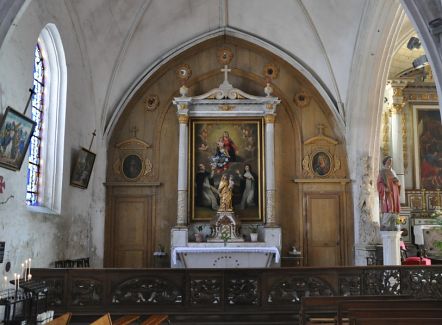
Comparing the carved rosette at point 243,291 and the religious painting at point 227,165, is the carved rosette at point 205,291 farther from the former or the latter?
the religious painting at point 227,165

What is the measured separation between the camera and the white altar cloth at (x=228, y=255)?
1262 centimetres

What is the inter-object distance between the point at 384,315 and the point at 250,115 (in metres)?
9.27

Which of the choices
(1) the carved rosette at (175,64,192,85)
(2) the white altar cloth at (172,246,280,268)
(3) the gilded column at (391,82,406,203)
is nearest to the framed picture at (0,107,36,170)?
(2) the white altar cloth at (172,246,280,268)

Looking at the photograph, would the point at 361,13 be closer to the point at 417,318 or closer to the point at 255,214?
the point at 255,214

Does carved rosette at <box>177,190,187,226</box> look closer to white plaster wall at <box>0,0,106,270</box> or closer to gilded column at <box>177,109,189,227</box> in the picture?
gilded column at <box>177,109,189,227</box>

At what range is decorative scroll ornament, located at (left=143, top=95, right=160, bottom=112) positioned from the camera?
14289mm

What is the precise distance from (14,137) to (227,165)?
20.3ft

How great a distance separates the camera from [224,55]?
14.6m

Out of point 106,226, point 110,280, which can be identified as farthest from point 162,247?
point 110,280

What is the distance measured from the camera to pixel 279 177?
14.0 metres

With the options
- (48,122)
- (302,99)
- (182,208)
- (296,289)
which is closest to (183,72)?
(302,99)

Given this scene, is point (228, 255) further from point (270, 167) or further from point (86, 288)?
point (86, 288)

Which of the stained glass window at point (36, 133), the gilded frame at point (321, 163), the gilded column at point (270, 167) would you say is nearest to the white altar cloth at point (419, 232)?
the gilded frame at point (321, 163)

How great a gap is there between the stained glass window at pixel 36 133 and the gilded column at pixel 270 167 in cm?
541
